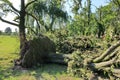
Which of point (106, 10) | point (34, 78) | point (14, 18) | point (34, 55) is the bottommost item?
point (34, 78)

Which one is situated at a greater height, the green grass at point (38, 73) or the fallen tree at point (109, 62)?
the fallen tree at point (109, 62)

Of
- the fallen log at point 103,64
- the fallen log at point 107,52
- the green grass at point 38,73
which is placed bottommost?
the green grass at point 38,73

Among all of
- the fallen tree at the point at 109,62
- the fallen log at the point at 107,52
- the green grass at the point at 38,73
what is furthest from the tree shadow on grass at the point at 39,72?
the fallen log at the point at 107,52

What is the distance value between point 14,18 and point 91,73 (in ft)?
33.8

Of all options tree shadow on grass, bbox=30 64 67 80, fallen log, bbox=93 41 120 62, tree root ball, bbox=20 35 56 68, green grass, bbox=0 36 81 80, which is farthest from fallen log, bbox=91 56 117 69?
tree root ball, bbox=20 35 56 68

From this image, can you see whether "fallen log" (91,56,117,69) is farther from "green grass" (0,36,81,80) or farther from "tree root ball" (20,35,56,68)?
"tree root ball" (20,35,56,68)

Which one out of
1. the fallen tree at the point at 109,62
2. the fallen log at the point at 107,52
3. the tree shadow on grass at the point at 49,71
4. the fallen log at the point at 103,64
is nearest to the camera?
the fallen tree at the point at 109,62

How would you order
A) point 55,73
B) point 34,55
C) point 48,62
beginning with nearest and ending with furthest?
point 55,73 → point 34,55 → point 48,62

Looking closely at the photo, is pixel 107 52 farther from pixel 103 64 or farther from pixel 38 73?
pixel 38 73

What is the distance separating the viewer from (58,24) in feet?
132

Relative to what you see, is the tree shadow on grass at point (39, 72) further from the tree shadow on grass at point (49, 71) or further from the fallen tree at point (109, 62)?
the fallen tree at point (109, 62)

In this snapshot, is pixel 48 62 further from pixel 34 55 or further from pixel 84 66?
pixel 84 66

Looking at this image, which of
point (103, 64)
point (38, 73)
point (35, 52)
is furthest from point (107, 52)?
point (35, 52)

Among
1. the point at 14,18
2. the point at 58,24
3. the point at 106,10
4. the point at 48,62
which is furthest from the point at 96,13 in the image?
the point at 48,62
